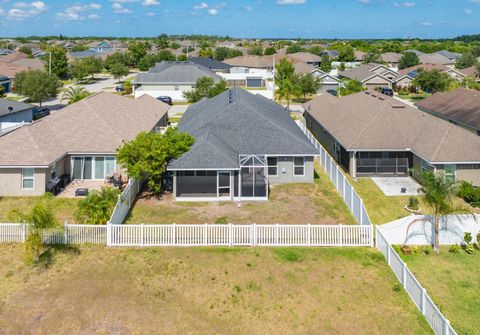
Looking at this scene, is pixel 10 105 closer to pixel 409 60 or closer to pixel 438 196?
pixel 438 196

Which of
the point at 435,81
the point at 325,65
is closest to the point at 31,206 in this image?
the point at 435,81

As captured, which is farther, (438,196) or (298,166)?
(298,166)

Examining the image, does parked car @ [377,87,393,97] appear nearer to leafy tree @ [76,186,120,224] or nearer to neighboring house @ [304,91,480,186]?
neighboring house @ [304,91,480,186]

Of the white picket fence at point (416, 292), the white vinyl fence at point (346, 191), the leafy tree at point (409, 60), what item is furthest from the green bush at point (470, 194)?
the leafy tree at point (409, 60)

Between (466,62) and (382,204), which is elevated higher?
(466,62)

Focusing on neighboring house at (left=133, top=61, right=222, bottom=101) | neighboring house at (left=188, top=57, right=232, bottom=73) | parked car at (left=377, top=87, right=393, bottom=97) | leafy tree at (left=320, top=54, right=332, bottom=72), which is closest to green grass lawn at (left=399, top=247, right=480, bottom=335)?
neighboring house at (left=133, top=61, right=222, bottom=101)

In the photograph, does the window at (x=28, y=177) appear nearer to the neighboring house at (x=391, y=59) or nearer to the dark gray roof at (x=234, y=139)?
the dark gray roof at (x=234, y=139)
